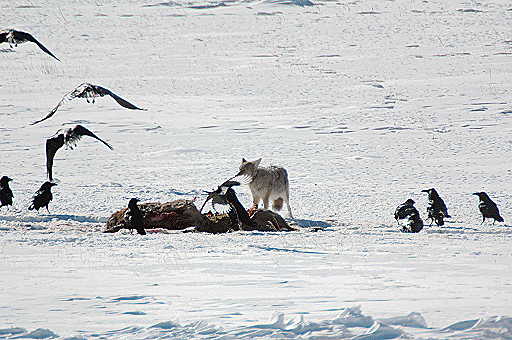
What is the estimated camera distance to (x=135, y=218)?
28.7 ft

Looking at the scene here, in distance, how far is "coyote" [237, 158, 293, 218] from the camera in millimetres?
10609

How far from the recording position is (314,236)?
865 centimetres

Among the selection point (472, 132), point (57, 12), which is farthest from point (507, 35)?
point (57, 12)

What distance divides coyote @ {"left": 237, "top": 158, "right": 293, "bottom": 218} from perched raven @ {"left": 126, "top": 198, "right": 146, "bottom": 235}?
213 centimetres

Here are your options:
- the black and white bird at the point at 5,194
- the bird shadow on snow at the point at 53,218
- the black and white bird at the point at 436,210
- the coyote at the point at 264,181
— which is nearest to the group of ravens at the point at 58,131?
the black and white bird at the point at 5,194

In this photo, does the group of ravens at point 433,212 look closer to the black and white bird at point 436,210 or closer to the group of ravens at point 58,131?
the black and white bird at point 436,210

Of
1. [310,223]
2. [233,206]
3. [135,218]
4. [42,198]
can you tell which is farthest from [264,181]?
[42,198]

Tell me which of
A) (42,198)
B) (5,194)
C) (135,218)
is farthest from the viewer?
(5,194)

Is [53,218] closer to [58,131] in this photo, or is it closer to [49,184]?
[49,184]

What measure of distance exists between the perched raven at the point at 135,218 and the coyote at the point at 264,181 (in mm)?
2128

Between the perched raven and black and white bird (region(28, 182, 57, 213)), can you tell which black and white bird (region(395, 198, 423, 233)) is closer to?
the perched raven

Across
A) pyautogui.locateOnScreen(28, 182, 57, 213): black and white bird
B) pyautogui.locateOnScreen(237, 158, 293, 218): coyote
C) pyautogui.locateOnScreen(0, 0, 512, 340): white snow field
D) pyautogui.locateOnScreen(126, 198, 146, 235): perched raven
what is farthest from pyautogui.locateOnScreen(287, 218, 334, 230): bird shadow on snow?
pyautogui.locateOnScreen(28, 182, 57, 213): black and white bird

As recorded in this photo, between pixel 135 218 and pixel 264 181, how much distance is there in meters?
2.37

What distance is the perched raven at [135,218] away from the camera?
8680 millimetres
